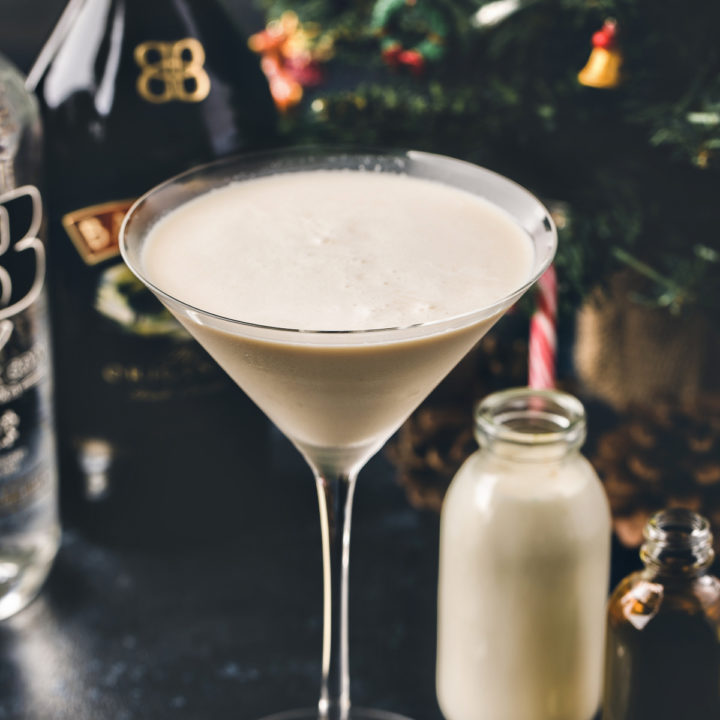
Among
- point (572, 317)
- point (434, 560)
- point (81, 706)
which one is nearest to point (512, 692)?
point (434, 560)

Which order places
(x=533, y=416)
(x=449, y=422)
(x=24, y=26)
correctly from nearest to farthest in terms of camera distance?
(x=533, y=416)
(x=449, y=422)
(x=24, y=26)

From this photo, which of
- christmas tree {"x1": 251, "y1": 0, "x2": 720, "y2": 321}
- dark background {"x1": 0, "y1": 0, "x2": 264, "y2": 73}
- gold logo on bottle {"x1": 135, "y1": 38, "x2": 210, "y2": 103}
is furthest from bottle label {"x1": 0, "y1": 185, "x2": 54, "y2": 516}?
dark background {"x1": 0, "y1": 0, "x2": 264, "y2": 73}

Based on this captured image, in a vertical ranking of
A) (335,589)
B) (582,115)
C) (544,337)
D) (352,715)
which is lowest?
(352,715)

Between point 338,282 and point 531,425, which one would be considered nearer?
point 338,282

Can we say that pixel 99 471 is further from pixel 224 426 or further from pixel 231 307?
pixel 231 307

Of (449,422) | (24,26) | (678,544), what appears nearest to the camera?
(678,544)

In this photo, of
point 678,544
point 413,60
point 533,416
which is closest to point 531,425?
point 533,416

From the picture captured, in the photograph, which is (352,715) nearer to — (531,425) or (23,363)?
(531,425)

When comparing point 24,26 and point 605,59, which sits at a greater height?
point 605,59
